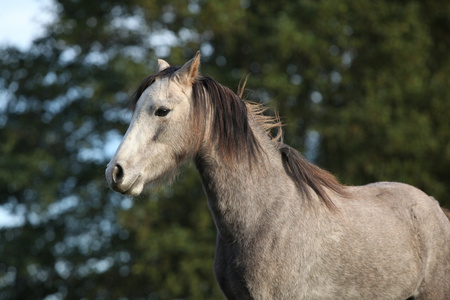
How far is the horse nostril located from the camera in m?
4.46

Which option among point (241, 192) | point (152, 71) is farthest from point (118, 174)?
point (152, 71)

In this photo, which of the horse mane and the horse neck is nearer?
the horse neck

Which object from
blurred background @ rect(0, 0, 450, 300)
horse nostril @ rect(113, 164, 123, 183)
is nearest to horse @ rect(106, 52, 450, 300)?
horse nostril @ rect(113, 164, 123, 183)

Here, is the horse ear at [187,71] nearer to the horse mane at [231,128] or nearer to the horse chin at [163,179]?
the horse mane at [231,128]

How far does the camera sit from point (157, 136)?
187 inches

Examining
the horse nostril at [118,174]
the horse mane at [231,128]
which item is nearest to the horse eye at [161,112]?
the horse mane at [231,128]

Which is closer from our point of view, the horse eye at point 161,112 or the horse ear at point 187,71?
the horse eye at point 161,112

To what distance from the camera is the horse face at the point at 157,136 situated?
457 centimetres

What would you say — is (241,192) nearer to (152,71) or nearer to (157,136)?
(157,136)

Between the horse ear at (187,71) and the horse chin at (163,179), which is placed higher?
the horse ear at (187,71)

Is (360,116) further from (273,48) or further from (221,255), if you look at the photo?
(221,255)

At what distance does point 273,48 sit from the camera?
19.1m

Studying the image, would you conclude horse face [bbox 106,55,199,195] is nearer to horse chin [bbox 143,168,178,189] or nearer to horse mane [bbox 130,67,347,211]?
horse chin [bbox 143,168,178,189]

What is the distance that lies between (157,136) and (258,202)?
1.02m
